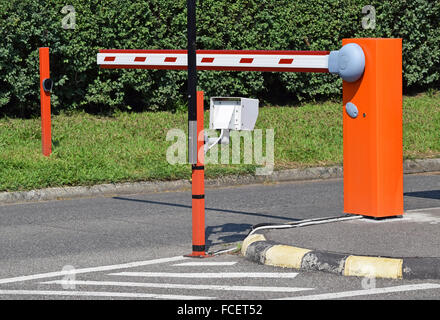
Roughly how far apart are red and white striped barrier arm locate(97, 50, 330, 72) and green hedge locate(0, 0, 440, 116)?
238 inches

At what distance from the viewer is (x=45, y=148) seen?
45.4 ft

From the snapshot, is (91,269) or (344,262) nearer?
(344,262)

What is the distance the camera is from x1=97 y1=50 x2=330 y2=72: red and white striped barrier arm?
9.03 metres

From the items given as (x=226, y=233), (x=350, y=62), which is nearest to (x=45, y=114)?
(x=226, y=233)

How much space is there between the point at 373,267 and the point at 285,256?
843 millimetres

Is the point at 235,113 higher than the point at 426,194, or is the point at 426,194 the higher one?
the point at 235,113

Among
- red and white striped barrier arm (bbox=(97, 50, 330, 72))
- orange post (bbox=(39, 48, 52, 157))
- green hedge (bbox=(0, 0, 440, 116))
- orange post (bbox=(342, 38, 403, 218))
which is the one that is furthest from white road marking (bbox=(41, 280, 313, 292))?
green hedge (bbox=(0, 0, 440, 116))

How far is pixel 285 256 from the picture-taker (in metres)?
7.68

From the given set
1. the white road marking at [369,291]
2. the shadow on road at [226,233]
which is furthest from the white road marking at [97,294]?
the shadow on road at [226,233]

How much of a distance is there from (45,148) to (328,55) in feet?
20.2

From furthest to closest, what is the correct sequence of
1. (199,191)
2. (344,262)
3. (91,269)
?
1. (199,191)
2. (91,269)
3. (344,262)

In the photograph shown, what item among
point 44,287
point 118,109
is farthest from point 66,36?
point 44,287

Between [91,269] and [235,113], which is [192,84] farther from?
[91,269]
